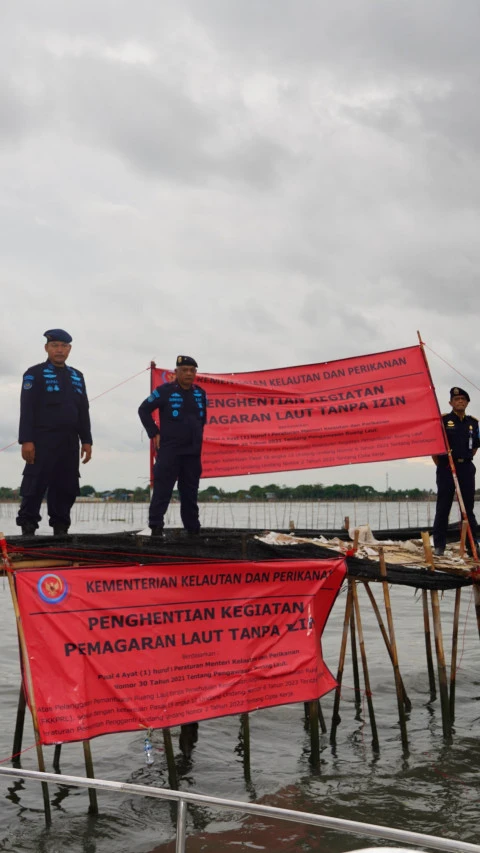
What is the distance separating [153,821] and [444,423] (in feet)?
23.5

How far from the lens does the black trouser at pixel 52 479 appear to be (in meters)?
9.94

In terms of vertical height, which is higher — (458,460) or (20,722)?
(458,460)

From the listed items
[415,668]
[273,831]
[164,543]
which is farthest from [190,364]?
[415,668]

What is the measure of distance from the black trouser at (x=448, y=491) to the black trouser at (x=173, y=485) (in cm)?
399

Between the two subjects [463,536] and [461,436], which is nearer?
[463,536]

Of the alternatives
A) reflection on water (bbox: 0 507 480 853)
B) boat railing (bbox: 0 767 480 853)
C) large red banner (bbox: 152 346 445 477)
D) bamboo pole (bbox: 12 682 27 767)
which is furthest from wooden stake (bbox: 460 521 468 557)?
boat railing (bbox: 0 767 480 853)

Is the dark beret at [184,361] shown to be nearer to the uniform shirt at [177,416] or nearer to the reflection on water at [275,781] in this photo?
the uniform shirt at [177,416]

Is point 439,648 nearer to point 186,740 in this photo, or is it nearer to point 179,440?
point 186,740

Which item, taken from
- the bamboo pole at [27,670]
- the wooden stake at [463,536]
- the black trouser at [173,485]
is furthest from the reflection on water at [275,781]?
the black trouser at [173,485]

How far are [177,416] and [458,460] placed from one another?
4.52 meters

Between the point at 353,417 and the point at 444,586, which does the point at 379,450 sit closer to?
the point at 353,417

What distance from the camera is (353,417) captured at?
1256 centimetres

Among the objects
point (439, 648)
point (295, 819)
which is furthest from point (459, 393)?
point (295, 819)

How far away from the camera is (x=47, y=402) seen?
10172 millimetres
